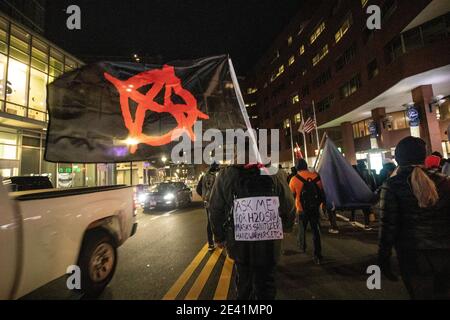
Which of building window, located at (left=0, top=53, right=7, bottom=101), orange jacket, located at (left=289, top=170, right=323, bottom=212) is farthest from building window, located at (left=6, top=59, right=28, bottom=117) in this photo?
orange jacket, located at (left=289, top=170, right=323, bottom=212)

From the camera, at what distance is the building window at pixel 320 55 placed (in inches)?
1361

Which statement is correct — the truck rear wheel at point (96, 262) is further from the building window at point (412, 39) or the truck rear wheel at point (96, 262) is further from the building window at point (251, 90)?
the building window at point (251, 90)

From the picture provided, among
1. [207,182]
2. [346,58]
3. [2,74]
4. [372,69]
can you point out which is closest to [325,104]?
[346,58]

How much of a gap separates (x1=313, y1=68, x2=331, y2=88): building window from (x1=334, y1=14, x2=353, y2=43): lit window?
4.04 m

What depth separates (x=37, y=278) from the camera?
9.21 ft

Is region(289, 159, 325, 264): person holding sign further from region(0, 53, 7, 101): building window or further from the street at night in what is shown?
region(0, 53, 7, 101): building window

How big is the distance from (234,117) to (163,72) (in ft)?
4.00

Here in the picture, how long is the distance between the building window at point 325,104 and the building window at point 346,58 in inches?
150

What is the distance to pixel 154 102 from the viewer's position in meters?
3.42

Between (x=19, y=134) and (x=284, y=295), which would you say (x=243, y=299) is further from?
(x=19, y=134)

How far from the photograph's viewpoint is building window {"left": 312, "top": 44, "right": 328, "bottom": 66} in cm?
3457

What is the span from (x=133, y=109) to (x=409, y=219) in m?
3.44

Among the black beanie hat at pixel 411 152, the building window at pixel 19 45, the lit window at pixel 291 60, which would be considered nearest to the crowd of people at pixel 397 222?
the black beanie hat at pixel 411 152

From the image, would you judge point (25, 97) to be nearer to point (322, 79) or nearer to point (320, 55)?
point (322, 79)
